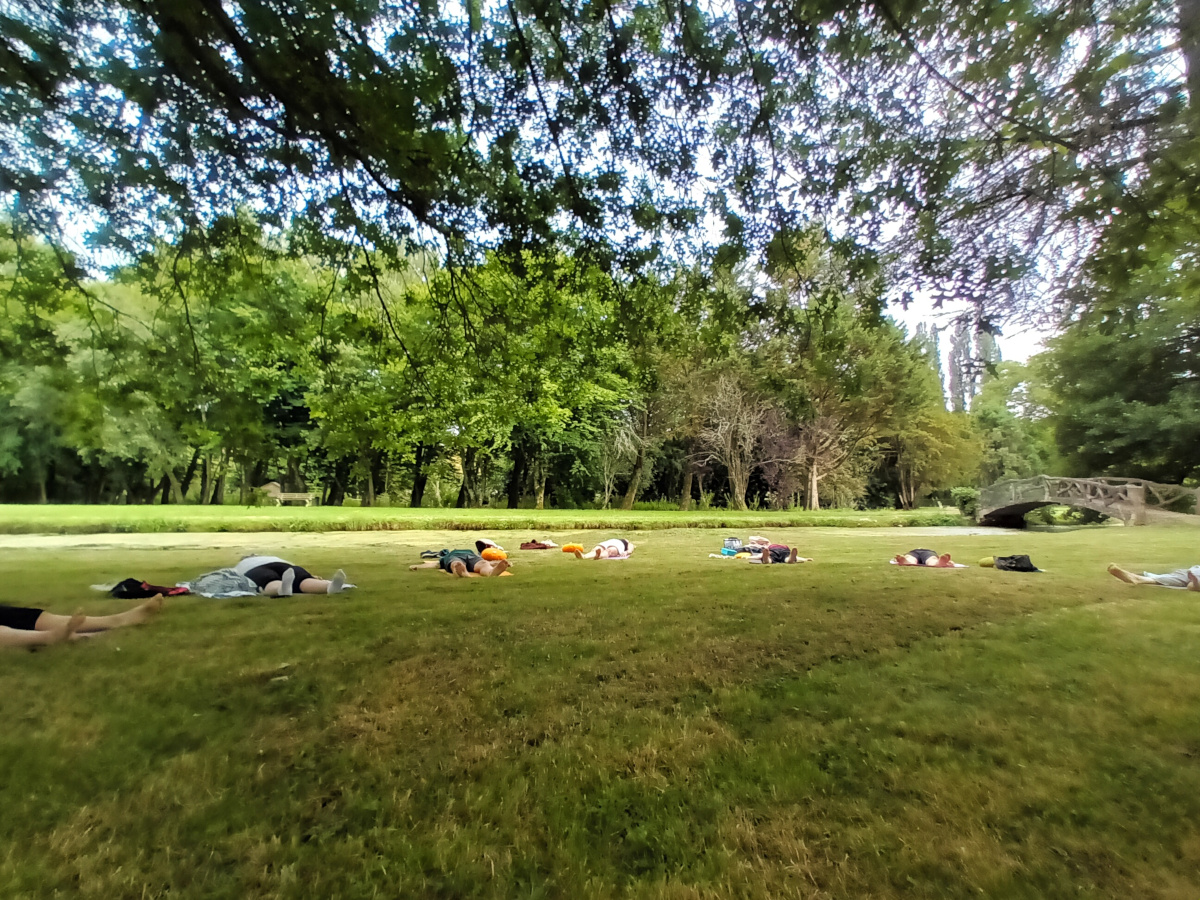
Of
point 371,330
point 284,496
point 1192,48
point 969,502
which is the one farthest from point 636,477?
point 1192,48

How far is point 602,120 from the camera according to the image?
19.9 feet

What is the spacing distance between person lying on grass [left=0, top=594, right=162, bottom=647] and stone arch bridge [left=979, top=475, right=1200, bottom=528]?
83.8 feet

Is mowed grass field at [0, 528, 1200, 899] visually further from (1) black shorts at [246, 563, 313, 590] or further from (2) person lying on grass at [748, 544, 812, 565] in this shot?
(2) person lying on grass at [748, 544, 812, 565]

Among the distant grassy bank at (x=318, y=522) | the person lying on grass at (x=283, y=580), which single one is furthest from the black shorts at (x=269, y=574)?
the distant grassy bank at (x=318, y=522)

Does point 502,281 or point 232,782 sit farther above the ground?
point 502,281

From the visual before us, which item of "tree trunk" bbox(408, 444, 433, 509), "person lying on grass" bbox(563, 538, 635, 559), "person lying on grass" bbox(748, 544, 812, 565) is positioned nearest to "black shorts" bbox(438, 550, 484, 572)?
"person lying on grass" bbox(563, 538, 635, 559)

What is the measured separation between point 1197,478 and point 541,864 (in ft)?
98.6

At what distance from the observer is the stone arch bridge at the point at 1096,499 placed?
19266 millimetres

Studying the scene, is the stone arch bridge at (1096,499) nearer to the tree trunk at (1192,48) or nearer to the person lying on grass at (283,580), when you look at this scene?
the tree trunk at (1192,48)

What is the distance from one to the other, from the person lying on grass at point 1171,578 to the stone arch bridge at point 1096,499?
52.5 feet

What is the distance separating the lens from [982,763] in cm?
237

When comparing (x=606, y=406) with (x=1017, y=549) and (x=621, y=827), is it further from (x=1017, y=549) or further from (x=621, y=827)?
(x=621, y=827)

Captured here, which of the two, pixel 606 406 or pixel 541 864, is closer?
pixel 541 864

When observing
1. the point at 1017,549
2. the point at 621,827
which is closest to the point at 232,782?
the point at 621,827
